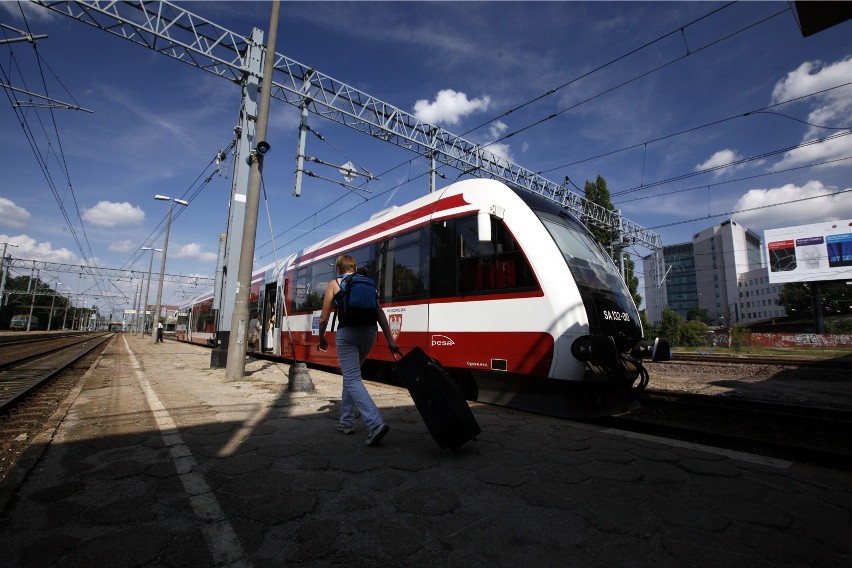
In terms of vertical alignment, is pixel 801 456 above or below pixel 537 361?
below

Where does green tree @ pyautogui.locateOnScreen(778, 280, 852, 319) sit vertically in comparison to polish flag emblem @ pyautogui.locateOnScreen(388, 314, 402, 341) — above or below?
above

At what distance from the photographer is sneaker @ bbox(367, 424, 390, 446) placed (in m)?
3.09

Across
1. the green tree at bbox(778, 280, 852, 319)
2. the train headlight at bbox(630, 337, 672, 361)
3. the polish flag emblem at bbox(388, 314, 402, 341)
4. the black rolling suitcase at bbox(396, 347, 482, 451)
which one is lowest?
→ the black rolling suitcase at bbox(396, 347, 482, 451)

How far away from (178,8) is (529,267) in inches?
470

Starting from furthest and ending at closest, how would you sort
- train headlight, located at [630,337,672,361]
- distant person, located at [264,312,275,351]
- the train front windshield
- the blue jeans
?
distant person, located at [264,312,275,351] → train headlight, located at [630,337,672,361] → the train front windshield → the blue jeans

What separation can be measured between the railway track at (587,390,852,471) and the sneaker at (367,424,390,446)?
8.70 feet

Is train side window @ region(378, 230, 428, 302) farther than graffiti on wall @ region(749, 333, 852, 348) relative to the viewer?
No

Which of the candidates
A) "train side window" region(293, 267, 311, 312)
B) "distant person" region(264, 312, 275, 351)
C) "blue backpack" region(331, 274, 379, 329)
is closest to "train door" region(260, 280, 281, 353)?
"distant person" region(264, 312, 275, 351)

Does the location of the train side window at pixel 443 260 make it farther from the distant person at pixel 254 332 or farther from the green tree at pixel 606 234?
the green tree at pixel 606 234

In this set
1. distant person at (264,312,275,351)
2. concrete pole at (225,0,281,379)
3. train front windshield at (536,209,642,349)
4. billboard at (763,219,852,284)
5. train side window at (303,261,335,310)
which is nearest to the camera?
train front windshield at (536,209,642,349)

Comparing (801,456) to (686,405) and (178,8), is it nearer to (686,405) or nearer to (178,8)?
(686,405)

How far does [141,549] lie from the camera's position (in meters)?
1.66

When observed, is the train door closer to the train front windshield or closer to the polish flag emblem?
the polish flag emblem

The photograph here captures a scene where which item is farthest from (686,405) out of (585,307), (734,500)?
(734,500)
